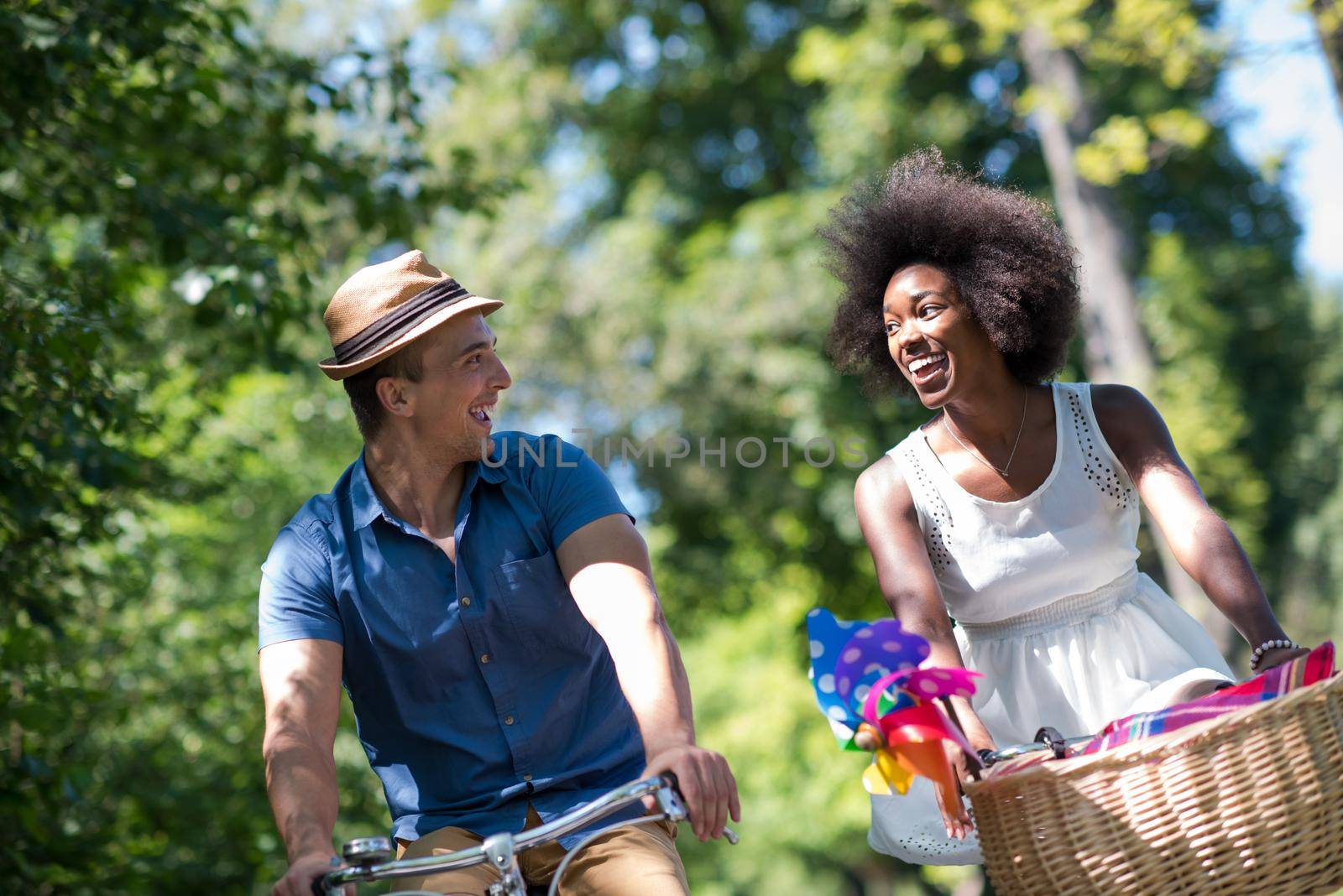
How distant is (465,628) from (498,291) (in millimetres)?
14862

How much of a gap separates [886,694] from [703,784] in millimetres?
409

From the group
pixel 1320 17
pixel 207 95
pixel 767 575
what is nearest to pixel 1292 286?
pixel 767 575

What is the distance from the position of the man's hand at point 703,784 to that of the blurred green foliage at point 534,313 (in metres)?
2.52

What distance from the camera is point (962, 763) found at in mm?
2834

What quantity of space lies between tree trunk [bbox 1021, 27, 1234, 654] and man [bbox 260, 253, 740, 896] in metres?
10.5

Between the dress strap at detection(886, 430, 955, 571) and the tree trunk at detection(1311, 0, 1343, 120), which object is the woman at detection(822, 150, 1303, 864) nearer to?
the dress strap at detection(886, 430, 955, 571)

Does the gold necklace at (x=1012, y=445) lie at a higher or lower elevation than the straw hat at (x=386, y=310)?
lower

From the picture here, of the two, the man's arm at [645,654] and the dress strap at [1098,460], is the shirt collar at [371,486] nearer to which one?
the man's arm at [645,654]

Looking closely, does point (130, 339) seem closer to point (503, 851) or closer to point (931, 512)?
point (931, 512)

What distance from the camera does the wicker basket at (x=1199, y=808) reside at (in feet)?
8.54

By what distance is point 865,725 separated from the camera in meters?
2.58

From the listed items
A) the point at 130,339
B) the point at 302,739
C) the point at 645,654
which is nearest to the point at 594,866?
the point at 645,654

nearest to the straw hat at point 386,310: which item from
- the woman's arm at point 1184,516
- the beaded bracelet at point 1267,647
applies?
the woman's arm at point 1184,516

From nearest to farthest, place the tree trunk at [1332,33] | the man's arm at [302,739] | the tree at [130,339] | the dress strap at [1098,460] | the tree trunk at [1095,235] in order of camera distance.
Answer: the man's arm at [302,739] → the dress strap at [1098,460] → the tree at [130,339] → the tree trunk at [1332,33] → the tree trunk at [1095,235]
